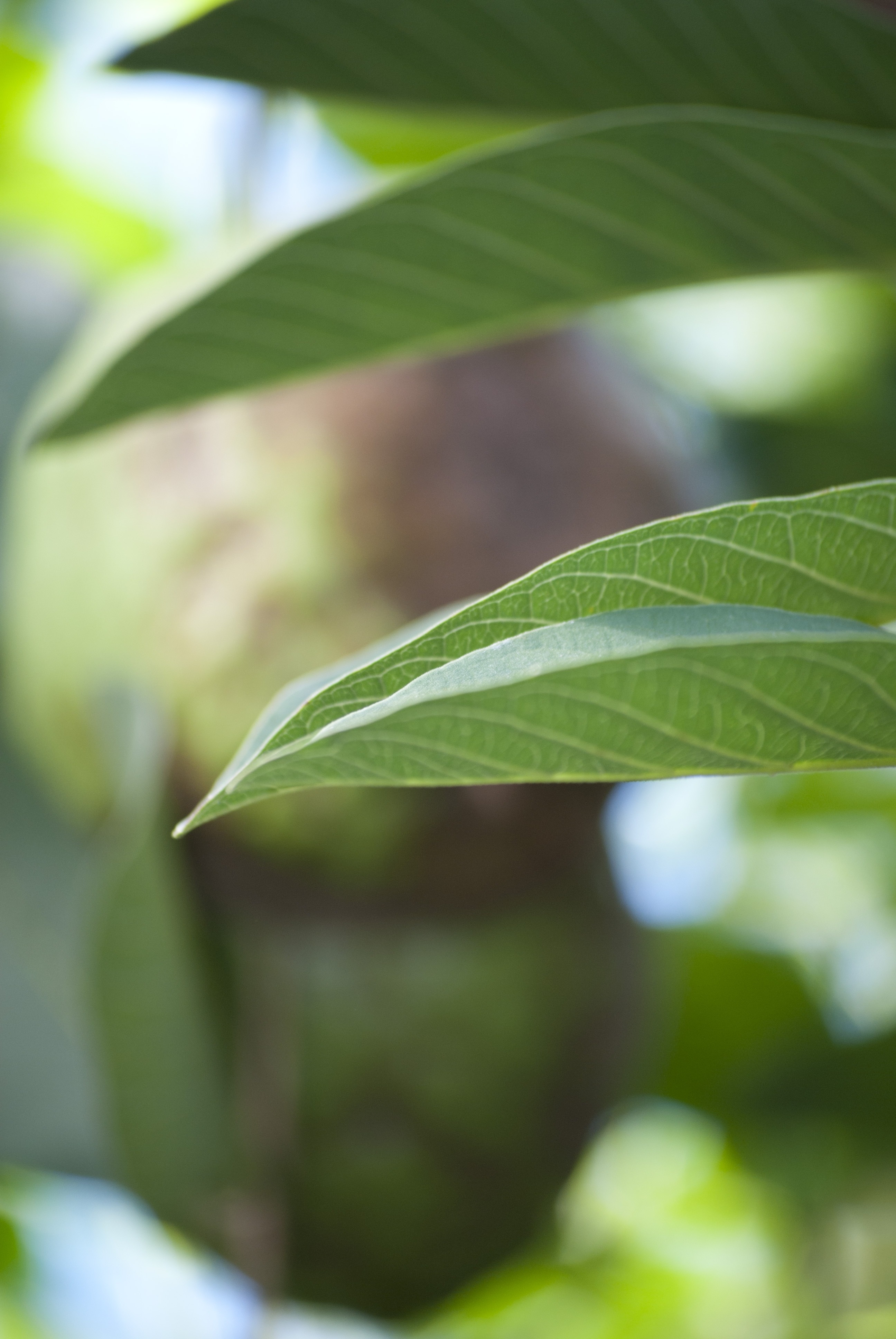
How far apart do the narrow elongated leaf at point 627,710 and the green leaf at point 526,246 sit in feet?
0.55

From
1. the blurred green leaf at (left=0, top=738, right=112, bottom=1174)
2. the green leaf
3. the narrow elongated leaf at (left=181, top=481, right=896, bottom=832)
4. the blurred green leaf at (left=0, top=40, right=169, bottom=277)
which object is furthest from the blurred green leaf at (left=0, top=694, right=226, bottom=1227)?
the blurred green leaf at (left=0, top=40, right=169, bottom=277)

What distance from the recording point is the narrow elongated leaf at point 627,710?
21cm

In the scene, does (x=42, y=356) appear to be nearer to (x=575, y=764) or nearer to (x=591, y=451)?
(x=591, y=451)

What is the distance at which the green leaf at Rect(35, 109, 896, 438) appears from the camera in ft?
1.19

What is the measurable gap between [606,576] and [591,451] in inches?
14.3

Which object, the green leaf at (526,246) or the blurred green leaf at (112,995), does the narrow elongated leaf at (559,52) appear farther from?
the blurred green leaf at (112,995)

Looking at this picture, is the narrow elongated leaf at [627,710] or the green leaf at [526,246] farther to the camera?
the green leaf at [526,246]

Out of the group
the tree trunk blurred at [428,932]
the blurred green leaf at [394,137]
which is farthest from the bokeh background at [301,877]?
the blurred green leaf at [394,137]

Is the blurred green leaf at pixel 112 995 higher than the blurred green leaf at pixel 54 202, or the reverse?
the blurred green leaf at pixel 54 202

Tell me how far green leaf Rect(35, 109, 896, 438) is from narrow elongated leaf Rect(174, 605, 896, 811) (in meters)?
0.17

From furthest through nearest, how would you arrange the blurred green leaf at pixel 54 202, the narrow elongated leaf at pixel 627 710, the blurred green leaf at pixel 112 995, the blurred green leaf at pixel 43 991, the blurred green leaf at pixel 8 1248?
the blurred green leaf at pixel 54 202 → the blurred green leaf at pixel 8 1248 → the blurred green leaf at pixel 43 991 → the blurred green leaf at pixel 112 995 → the narrow elongated leaf at pixel 627 710

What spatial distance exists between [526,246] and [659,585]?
0.21 meters

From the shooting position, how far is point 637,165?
0.38m

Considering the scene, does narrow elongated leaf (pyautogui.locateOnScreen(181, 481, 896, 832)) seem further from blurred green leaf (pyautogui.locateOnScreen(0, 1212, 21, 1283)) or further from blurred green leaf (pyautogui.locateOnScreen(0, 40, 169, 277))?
blurred green leaf (pyautogui.locateOnScreen(0, 40, 169, 277))
